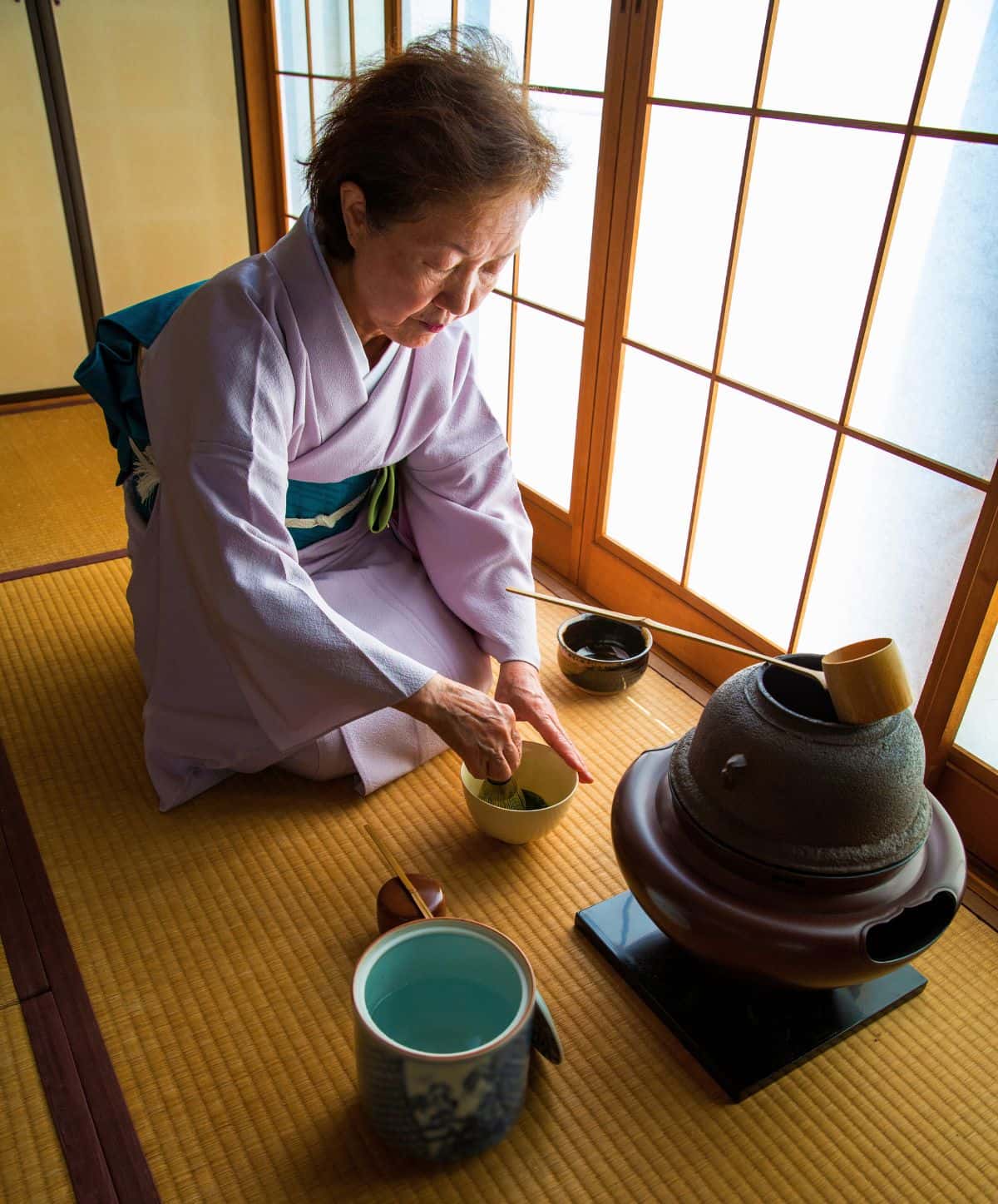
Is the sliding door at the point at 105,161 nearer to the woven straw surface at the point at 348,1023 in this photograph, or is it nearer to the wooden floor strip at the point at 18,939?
the woven straw surface at the point at 348,1023

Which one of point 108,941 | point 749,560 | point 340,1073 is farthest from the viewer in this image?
point 749,560

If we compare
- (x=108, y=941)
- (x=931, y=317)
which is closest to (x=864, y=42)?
(x=931, y=317)

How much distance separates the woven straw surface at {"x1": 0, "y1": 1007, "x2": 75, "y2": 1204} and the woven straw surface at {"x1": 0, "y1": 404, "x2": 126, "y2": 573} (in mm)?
1676

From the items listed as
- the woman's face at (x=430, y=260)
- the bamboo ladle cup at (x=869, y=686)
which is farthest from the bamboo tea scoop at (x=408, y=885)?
the woman's face at (x=430, y=260)

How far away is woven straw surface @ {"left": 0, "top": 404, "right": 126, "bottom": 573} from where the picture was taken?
3020mm

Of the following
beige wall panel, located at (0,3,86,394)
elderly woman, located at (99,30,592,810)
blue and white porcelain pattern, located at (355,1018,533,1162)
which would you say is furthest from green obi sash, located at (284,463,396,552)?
beige wall panel, located at (0,3,86,394)

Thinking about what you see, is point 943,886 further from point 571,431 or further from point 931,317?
point 571,431

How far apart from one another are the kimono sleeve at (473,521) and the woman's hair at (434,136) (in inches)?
21.5

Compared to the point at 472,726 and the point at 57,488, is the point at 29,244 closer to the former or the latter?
the point at 57,488

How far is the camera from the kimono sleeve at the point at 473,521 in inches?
87.1

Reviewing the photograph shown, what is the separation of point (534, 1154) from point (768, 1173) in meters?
0.33

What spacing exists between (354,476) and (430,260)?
2.11ft

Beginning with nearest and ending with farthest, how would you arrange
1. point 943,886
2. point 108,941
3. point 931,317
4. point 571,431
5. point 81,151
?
point 943,886
point 108,941
point 931,317
point 571,431
point 81,151

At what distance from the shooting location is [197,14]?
4.09 meters
